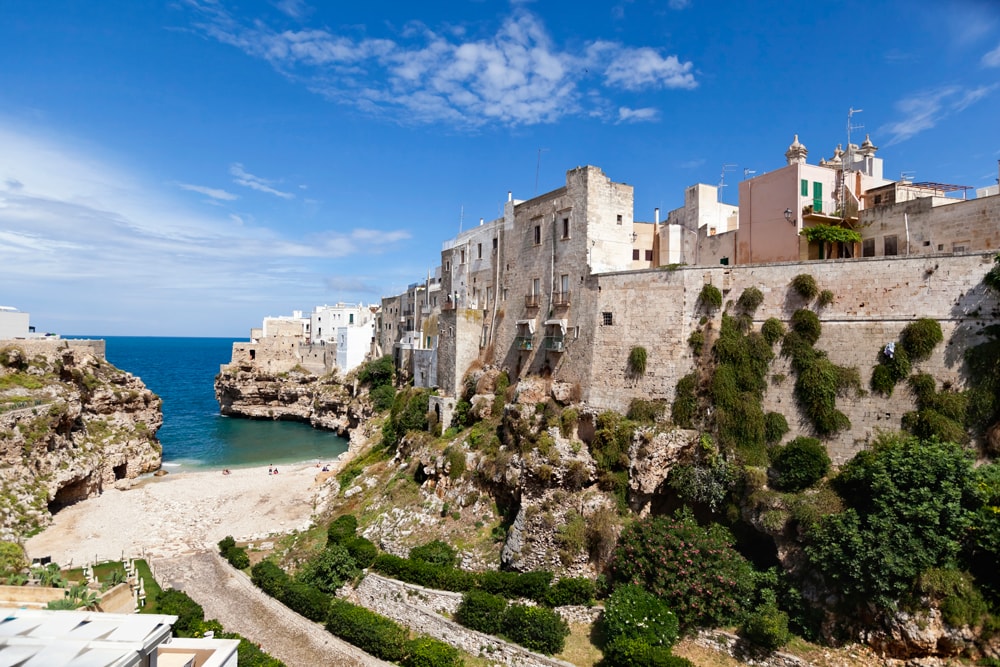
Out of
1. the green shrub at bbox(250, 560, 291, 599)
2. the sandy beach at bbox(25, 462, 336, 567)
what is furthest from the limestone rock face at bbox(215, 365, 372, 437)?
the green shrub at bbox(250, 560, 291, 599)

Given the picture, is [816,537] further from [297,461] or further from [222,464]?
[222,464]

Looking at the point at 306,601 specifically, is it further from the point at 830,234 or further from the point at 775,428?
the point at 830,234

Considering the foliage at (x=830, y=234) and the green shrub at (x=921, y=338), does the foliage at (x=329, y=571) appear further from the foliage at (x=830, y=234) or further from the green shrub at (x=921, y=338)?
the foliage at (x=830, y=234)

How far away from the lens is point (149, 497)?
37.0 m

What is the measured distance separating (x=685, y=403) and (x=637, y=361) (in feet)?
9.49

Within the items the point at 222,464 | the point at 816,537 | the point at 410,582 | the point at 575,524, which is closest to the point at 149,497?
the point at 222,464

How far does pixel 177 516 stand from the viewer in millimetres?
33406

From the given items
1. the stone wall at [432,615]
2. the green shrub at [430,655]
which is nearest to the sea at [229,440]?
the stone wall at [432,615]

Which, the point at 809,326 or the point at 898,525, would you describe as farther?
the point at 809,326

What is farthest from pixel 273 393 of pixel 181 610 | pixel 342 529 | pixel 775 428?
pixel 775 428

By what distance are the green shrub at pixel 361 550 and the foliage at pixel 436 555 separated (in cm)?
188

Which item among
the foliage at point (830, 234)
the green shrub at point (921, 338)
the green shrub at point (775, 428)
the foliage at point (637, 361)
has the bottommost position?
the green shrub at point (775, 428)

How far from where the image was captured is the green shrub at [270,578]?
22911 mm

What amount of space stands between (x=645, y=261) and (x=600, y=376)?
992cm
